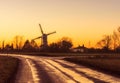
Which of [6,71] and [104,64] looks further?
[104,64]

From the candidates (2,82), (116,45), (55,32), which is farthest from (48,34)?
(2,82)

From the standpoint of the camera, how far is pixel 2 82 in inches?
917

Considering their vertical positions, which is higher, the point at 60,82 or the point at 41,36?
the point at 41,36

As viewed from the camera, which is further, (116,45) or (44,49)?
(116,45)

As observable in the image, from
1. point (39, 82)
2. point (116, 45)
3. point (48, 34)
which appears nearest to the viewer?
point (39, 82)

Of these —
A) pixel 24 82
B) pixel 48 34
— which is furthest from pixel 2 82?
pixel 48 34

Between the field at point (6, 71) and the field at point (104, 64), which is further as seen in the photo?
the field at point (104, 64)

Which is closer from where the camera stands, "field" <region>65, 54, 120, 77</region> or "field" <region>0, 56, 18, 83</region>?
"field" <region>0, 56, 18, 83</region>

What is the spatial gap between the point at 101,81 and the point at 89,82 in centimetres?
109

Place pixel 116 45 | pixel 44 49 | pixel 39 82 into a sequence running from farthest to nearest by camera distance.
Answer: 1. pixel 116 45
2. pixel 44 49
3. pixel 39 82

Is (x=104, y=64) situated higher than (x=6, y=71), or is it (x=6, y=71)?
(x=104, y=64)

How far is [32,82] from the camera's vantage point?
22.9 meters

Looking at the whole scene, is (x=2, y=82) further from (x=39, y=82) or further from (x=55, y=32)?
(x=55, y=32)

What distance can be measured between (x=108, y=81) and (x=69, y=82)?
281 cm
